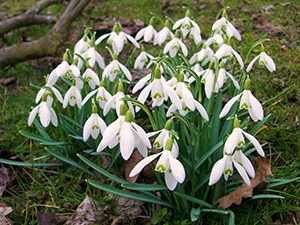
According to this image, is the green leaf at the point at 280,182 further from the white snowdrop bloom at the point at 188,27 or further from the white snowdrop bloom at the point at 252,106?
the white snowdrop bloom at the point at 188,27

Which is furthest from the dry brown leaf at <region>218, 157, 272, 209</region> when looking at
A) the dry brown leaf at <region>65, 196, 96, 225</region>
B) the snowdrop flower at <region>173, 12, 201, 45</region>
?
the snowdrop flower at <region>173, 12, 201, 45</region>

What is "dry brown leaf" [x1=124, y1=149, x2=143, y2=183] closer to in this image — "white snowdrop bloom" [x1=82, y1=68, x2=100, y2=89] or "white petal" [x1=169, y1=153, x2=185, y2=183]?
"white snowdrop bloom" [x1=82, y1=68, x2=100, y2=89]

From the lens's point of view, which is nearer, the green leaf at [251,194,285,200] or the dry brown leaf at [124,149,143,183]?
the green leaf at [251,194,285,200]

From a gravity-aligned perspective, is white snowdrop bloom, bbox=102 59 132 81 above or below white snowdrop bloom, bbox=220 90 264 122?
below

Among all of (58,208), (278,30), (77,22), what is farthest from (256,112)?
(77,22)

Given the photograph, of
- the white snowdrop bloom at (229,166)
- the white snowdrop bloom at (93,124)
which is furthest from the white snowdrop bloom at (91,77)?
the white snowdrop bloom at (229,166)

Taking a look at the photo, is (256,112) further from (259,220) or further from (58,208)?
(58,208)
